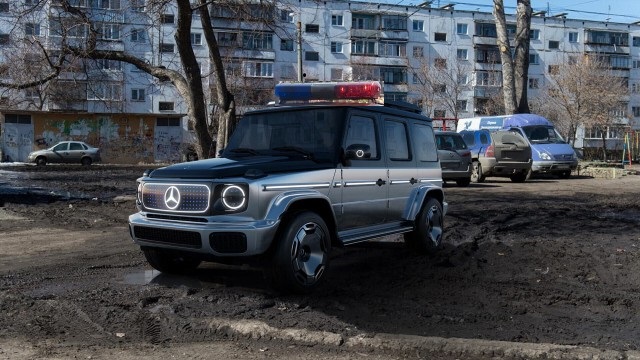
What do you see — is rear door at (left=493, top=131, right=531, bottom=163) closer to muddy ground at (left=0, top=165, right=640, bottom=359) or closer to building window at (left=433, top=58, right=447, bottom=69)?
muddy ground at (left=0, top=165, right=640, bottom=359)

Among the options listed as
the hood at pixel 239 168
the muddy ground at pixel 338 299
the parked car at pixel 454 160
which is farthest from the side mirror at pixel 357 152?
the parked car at pixel 454 160

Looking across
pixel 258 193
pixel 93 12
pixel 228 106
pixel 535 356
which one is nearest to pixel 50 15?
pixel 93 12

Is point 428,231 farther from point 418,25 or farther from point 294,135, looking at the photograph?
point 418,25

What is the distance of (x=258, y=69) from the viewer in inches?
2419

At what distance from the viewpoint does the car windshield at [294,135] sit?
263 inches

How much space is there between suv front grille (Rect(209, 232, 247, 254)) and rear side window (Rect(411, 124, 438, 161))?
337cm

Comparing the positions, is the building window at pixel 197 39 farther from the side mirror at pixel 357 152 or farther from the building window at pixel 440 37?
the side mirror at pixel 357 152

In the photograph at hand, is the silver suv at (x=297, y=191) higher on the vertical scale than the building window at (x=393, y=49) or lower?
lower

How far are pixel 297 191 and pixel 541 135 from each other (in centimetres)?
2135

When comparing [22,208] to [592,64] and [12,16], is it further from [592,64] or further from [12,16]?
[592,64]

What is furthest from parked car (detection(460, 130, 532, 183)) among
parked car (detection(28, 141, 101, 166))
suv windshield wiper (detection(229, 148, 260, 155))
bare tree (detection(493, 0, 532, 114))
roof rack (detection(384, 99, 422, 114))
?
parked car (detection(28, 141, 101, 166))

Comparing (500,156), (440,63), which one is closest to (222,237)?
(500,156)

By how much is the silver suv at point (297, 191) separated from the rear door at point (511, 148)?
1503 cm

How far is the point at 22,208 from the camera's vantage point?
14.0 meters
